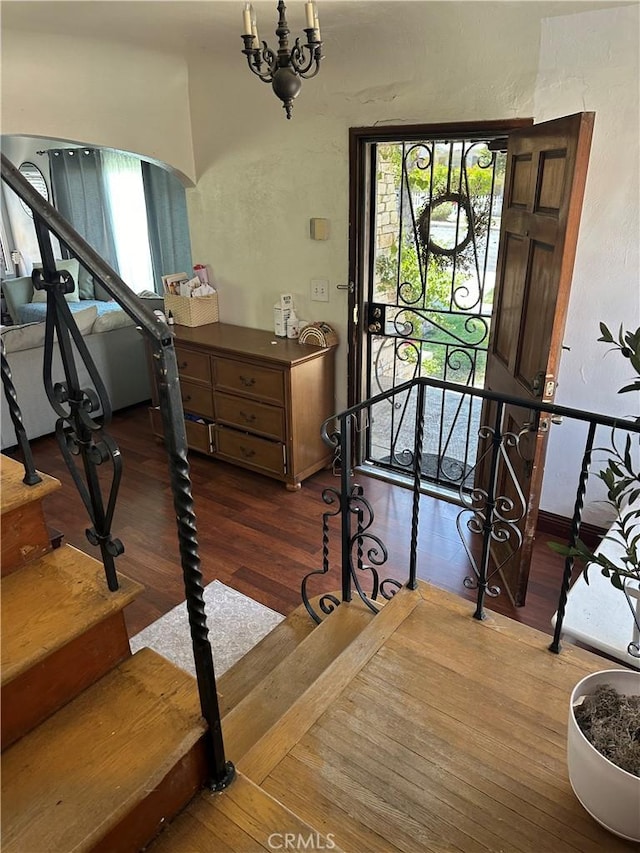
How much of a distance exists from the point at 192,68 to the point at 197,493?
271 cm

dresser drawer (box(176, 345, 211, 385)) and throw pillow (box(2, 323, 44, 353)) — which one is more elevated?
throw pillow (box(2, 323, 44, 353))

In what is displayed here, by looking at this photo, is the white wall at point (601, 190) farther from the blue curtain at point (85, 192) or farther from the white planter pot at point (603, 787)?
the blue curtain at point (85, 192)

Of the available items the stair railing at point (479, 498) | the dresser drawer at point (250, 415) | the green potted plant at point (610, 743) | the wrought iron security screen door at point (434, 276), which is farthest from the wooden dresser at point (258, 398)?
the green potted plant at point (610, 743)

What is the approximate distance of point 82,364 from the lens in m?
4.32

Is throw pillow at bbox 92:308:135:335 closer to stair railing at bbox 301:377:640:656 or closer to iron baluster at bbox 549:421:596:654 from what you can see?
stair railing at bbox 301:377:640:656

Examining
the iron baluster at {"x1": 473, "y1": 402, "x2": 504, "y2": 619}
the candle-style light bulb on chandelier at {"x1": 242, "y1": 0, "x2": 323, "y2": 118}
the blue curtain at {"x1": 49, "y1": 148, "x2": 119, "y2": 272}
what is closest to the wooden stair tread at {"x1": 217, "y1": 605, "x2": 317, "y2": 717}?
the iron baluster at {"x1": 473, "y1": 402, "x2": 504, "y2": 619}

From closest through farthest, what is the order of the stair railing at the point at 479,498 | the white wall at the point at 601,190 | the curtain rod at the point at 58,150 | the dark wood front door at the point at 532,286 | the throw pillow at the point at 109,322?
the stair railing at the point at 479,498 → the dark wood front door at the point at 532,286 → the white wall at the point at 601,190 → the throw pillow at the point at 109,322 → the curtain rod at the point at 58,150

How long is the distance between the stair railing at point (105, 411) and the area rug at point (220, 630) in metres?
1.35

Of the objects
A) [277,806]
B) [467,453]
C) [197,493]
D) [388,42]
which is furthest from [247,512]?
[388,42]

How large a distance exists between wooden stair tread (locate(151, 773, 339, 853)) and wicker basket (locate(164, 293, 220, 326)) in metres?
3.37

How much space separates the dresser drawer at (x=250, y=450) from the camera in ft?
12.2

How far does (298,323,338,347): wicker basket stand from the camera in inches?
143

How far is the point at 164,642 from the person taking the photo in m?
2.54

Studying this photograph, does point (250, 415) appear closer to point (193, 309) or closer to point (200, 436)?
point (200, 436)
